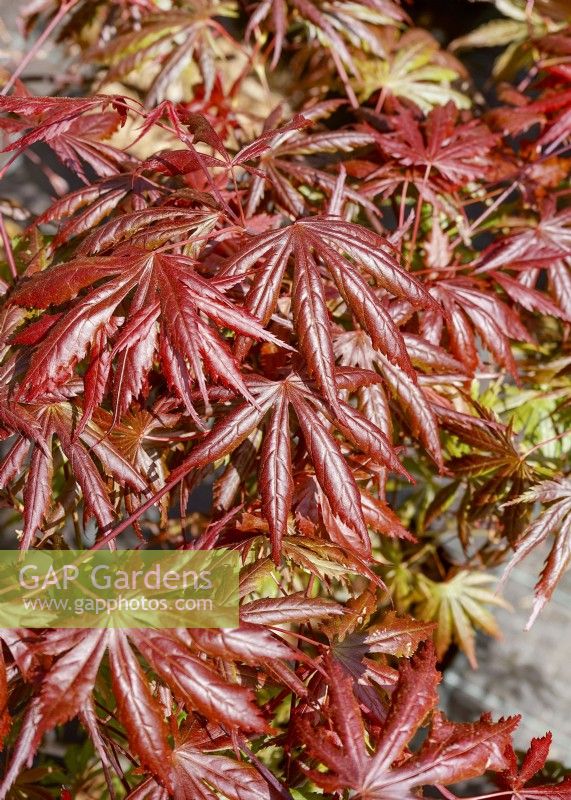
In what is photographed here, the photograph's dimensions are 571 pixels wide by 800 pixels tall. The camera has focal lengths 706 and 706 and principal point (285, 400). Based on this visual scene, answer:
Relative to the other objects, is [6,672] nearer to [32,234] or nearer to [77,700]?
[77,700]

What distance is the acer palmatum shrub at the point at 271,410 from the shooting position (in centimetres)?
90

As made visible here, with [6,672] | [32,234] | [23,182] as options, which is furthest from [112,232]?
[23,182]

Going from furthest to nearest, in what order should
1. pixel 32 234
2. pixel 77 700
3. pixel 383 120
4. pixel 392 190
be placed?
pixel 383 120, pixel 392 190, pixel 32 234, pixel 77 700

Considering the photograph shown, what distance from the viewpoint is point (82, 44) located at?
2268 millimetres

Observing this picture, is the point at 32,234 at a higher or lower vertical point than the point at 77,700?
higher

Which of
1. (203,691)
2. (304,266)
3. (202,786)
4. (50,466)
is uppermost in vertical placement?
(304,266)

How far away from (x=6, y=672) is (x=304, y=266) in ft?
2.21

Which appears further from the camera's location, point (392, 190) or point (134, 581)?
point (392, 190)

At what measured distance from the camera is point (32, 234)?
125 cm

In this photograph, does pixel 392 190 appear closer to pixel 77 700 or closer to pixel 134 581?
pixel 134 581

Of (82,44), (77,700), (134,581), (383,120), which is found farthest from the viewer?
(82,44)

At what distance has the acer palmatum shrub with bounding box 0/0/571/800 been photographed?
2.97 ft

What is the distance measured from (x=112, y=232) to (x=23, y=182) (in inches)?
58.0

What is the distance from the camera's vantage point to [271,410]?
1039 millimetres
